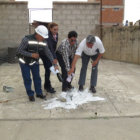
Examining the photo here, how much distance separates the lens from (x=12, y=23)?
427 inches

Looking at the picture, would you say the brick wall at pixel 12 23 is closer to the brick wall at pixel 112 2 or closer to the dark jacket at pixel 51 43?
the brick wall at pixel 112 2

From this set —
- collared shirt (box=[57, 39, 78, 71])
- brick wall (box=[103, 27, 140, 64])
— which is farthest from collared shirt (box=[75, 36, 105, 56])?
brick wall (box=[103, 27, 140, 64])

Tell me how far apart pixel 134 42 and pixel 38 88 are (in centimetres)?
558

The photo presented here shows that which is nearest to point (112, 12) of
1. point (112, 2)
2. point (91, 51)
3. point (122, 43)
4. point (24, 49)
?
point (112, 2)

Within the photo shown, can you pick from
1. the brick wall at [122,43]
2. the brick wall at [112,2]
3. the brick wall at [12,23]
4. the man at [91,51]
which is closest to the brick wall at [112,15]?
the brick wall at [112,2]

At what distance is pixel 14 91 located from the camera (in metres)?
5.79

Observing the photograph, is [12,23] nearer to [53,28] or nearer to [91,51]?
[53,28]

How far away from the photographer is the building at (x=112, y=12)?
37.0 feet

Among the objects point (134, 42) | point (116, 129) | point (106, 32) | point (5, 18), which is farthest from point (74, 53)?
point (5, 18)

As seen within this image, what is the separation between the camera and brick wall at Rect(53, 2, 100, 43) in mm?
10883

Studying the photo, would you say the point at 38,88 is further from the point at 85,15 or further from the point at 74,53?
the point at 85,15

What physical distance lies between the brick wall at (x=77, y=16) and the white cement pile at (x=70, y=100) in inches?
239

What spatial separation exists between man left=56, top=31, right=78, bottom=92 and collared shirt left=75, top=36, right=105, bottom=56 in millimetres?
198

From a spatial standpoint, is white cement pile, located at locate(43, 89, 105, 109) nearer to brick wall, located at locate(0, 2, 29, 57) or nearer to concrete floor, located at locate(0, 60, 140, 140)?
concrete floor, located at locate(0, 60, 140, 140)
